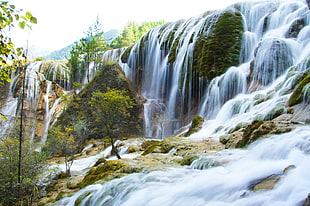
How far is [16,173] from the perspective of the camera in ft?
22.7

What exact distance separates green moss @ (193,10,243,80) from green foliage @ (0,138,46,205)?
13.4 m

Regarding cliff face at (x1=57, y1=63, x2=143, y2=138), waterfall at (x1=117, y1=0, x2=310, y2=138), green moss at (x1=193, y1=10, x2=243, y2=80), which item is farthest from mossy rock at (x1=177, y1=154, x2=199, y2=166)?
cliff face at (x1=57, y1=63, x2=143, y2=138)

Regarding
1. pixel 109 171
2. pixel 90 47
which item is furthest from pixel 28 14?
pixel 90 47

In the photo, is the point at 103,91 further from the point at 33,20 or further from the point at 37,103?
the point at 33,20

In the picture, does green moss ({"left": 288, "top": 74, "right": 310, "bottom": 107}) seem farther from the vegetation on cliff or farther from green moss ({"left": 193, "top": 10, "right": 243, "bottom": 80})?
the vegetation on cliff

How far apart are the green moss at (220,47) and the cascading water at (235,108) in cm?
58

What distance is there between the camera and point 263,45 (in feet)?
46.1

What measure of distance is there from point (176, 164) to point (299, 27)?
15144 mm

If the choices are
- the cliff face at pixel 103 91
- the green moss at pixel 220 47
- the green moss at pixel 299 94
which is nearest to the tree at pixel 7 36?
the green moss at pixel 299 94

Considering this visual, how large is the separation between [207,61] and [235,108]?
21.9 feet

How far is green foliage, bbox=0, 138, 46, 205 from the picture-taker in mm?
6703

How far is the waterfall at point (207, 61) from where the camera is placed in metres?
13.7

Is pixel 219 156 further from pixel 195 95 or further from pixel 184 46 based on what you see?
pixel 184 46

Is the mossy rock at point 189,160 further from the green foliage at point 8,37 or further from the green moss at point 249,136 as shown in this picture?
the green foliage at point 8,37
